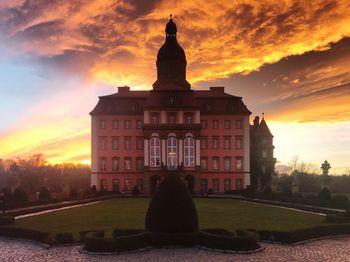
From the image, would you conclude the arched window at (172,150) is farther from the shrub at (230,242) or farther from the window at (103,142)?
the shrub at (230,242)

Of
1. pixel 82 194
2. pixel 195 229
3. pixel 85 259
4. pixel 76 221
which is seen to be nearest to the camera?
pixel 85 259

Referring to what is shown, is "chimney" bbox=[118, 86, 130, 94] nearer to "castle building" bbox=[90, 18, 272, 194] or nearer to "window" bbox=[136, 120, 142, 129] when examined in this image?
A: "castle building" bbox=[90, 18, 272, 194]

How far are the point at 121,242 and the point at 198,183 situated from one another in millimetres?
40333

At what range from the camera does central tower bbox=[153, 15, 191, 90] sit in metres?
63.8

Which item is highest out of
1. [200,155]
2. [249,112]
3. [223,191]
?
[249,112]

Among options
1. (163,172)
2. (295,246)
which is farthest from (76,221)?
(163,172)

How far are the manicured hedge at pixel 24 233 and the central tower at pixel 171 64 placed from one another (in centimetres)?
4347

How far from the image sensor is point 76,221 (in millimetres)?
25359

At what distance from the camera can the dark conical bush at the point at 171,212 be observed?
57.6 ft

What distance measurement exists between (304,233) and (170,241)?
20.5 ft

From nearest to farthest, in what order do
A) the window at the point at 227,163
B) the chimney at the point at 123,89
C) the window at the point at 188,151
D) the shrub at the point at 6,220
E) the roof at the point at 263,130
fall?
1. the shrub at the point at 6,220
2. the window at the point at 188,151
3. the window at the point at 227,163
4. the chimney at the point at 123,89
5. the roof at the point at 263,130

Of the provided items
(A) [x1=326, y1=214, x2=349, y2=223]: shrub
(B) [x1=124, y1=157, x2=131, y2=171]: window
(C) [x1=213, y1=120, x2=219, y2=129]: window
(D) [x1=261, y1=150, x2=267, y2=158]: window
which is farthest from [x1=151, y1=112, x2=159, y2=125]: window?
(A) [x1=326, y1=214, x2=349, y2=223]: shrub

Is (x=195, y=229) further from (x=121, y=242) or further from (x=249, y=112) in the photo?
(x=249, y=112)

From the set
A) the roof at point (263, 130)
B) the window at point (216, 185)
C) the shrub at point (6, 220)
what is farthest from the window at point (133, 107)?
the shrub at point (6, 220)
